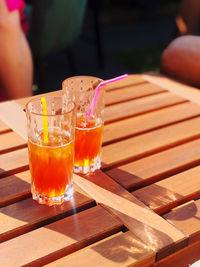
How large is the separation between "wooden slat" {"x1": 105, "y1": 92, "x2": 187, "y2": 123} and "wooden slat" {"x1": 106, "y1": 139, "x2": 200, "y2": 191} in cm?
23

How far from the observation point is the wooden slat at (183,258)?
69cm

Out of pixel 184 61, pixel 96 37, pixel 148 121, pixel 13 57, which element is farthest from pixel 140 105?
pixel 96 37

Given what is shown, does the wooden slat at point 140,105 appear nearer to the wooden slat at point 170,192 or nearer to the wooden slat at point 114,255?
the wooden slat at point 170,192

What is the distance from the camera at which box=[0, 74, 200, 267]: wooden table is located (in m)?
0.65

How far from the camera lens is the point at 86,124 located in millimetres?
857

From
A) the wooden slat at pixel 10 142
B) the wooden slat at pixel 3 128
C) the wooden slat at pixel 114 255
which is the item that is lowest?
the wooden slat at pixel 114 255

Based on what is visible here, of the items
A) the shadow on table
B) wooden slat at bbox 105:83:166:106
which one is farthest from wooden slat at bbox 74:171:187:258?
wooden slat at bbox 105:83:166:106

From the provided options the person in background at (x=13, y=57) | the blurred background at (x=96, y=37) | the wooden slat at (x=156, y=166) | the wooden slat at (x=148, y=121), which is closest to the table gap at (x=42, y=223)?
the wooden slat at (x=156, y=166)

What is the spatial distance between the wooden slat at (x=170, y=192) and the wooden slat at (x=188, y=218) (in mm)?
19

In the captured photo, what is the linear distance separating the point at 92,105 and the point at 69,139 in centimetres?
12

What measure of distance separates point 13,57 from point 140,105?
892 mm

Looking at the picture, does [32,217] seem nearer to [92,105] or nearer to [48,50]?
[92,105]

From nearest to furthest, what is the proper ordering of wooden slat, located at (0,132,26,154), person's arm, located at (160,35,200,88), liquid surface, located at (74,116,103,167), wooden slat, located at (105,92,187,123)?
liquid surface, located at (74,116,103,167) → wooden slat, located at (0,132,26,154) → wooden slat, located at (105,92,187,123) → person's arm, located at (160,35,200,88)

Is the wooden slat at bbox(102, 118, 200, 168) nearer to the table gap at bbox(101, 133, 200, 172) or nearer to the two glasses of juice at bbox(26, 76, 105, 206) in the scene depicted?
the table gap at bbox(101, 133, 200, 172)
